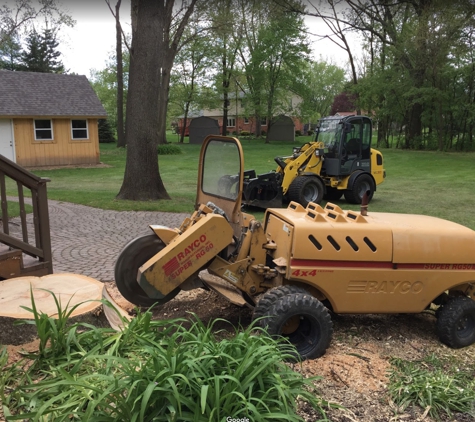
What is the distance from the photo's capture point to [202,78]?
45656 mm

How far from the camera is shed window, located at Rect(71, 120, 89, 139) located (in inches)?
965

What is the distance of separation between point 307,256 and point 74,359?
1.98 m

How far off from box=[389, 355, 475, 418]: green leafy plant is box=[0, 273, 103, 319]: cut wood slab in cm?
221

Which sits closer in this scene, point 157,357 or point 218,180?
point 157,357

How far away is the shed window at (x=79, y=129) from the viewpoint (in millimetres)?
24516

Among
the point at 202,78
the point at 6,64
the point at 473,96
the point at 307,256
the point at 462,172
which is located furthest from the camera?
the point at 6,64

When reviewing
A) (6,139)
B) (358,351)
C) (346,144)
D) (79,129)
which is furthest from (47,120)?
(358,351)

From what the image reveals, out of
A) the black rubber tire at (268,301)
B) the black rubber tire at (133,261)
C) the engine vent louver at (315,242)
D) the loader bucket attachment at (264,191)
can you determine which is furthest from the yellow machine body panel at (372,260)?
the loader bucket attachment at (264,191)

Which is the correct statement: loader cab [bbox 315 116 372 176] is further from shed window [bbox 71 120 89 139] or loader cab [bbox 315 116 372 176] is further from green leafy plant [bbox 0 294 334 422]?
shed window [bbox 71 120 89 139]

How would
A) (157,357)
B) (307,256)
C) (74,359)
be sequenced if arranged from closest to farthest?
(157,357) → (74,359) → (307,256)

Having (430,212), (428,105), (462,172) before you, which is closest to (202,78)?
(428,105)

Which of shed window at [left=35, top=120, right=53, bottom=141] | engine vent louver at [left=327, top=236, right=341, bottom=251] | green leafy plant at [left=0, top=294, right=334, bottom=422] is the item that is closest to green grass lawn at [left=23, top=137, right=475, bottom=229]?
shed window at [left=35, top=120, right=53, bottom=141]

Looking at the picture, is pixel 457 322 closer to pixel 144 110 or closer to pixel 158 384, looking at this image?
pixel 158 384

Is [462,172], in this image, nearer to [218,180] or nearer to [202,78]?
[218,180]
